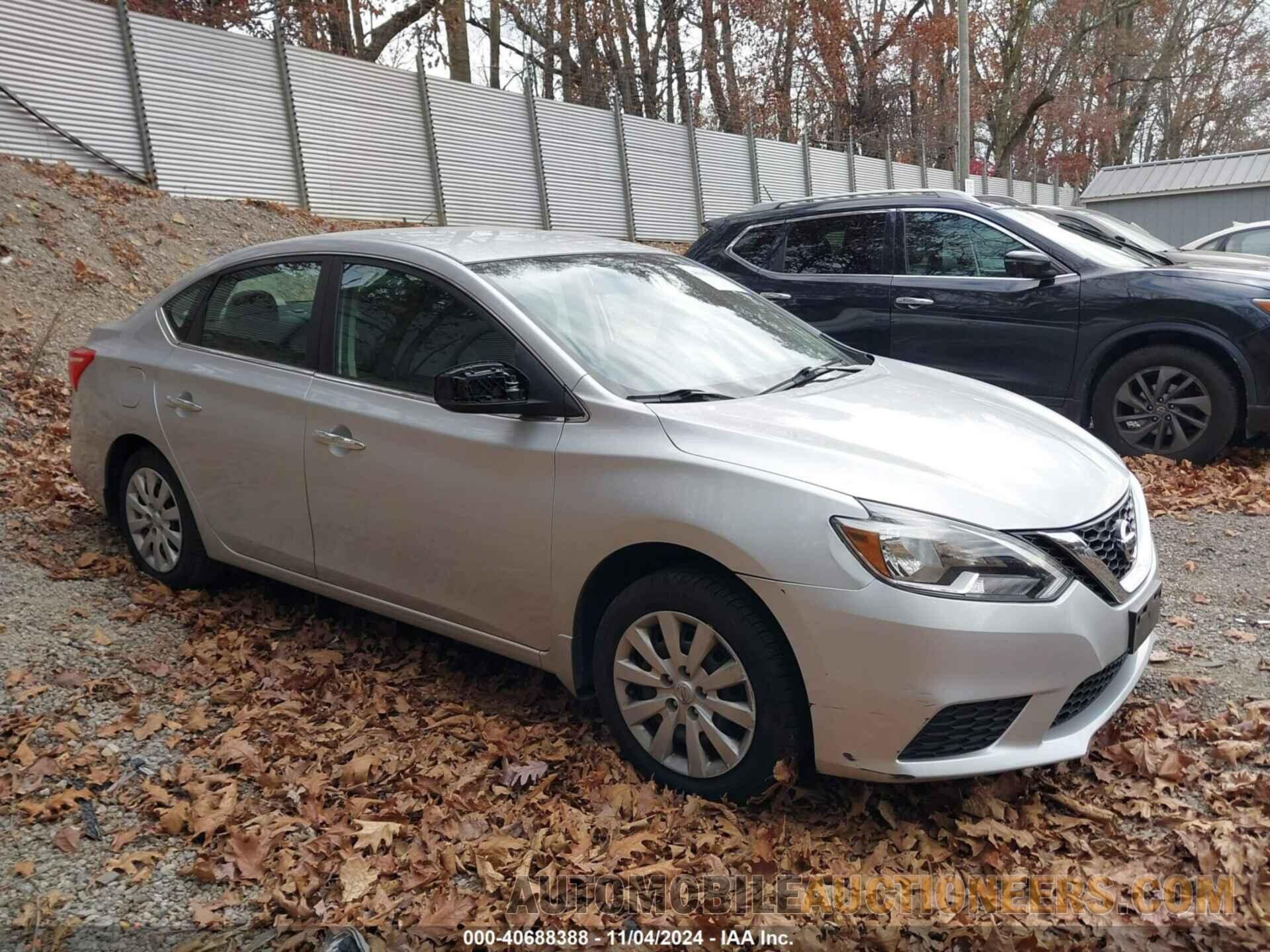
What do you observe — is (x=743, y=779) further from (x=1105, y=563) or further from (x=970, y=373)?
(x=970, y=373)

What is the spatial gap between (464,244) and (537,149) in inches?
623

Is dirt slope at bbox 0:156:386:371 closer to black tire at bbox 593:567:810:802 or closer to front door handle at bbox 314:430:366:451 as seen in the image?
front door handle at bbox 314:430:366:451

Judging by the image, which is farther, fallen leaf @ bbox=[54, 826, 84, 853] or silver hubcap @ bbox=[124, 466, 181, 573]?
silver hubcap @ bbox=[124, 466, 181, 573]

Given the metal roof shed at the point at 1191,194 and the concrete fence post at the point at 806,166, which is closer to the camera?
the metal roof shed at the point at 1191,194

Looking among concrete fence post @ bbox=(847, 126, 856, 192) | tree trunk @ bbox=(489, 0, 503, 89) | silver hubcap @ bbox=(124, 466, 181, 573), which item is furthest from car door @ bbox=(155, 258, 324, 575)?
Answer: concrete fence post @ bbox=(847, 126, 856, 192)

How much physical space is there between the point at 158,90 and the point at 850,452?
12820 mm

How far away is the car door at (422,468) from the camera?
3650 mm

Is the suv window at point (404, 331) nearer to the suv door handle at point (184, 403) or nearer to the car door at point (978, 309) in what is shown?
the suv door handle at point (184, 403)

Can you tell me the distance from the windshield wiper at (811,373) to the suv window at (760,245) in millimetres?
Answer: 3945

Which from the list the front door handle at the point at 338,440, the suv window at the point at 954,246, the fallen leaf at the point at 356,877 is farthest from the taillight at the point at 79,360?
the suv window at the point at 954,246

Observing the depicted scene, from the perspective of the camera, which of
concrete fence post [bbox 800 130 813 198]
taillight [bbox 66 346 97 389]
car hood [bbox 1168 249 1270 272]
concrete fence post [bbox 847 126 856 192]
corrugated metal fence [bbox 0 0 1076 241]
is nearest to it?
taillight [bbox 66 346 97 389]

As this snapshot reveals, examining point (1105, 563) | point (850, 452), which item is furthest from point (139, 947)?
point (1105, 563)

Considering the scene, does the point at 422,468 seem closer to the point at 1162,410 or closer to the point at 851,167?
the point at 1162,410

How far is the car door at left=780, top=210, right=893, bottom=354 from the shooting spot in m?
7.72
